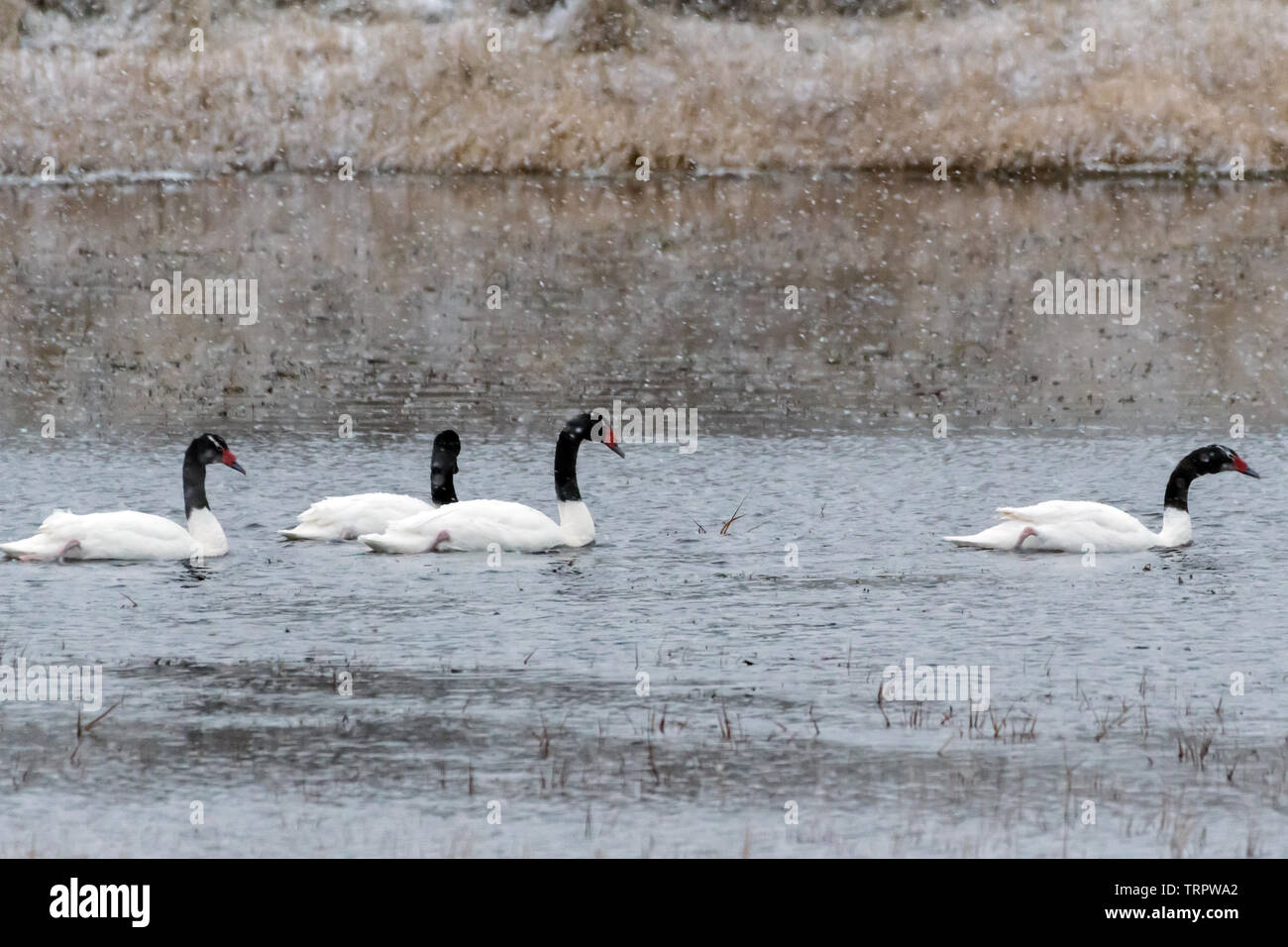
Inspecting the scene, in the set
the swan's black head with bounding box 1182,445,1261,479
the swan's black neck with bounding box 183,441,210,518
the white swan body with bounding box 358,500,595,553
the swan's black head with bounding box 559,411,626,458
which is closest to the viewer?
the white swan body with bounding box 358,500,595,553

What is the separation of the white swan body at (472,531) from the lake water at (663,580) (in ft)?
0.67

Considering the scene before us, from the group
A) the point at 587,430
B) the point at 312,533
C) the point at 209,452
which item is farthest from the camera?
the point at 587,430

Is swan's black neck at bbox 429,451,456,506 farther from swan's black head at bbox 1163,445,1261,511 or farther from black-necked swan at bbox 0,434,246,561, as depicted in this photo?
swan's black head at bbox 1163,445,1261,511

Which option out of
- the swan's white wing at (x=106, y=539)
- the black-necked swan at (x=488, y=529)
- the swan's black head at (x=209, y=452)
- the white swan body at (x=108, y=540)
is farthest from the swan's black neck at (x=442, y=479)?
the swan's white wing at (x=106, y=539)

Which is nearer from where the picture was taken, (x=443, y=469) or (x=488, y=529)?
(x=488, y=529)

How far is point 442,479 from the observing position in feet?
70.5

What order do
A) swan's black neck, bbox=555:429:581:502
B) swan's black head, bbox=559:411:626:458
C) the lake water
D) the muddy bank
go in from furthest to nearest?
1. the muddy bank
2. swan's black head, bbox=559:411:626:458
3. swan's black neck, bbox=555:429:581:502
4. the lake water

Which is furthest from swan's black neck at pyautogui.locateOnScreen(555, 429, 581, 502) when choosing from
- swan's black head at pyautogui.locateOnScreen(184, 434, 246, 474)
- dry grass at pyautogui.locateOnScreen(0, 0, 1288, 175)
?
dry grass at pyautogui.locateOnScreen(0, 0, 1288, 175)

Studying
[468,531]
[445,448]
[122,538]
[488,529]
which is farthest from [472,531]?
[122,538]

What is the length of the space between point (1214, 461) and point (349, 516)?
8420mm

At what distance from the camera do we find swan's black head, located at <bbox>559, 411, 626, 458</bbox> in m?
20.6

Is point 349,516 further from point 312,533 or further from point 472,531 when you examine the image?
point 472,531

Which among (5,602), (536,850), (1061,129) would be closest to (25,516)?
(5,602)

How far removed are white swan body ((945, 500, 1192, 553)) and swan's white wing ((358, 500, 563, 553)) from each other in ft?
12.9
